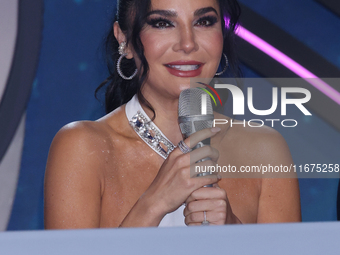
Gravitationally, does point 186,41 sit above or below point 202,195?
above

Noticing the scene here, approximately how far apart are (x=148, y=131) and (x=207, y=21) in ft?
1.45

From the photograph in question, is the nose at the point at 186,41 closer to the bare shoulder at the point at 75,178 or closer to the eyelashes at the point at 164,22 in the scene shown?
the eyelashes at the point at 164,22

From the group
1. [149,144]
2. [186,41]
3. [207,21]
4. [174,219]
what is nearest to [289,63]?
[207,21]

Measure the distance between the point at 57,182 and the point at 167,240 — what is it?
624mm

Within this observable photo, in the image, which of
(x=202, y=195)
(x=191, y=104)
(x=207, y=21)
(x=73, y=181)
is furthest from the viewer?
(x=207, y=21)

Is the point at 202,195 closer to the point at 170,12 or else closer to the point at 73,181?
the point at 73,181

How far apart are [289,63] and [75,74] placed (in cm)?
99

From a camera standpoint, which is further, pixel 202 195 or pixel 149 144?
pixel 149 144

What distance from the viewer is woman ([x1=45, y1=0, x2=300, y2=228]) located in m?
1.27

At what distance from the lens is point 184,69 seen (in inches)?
53.1

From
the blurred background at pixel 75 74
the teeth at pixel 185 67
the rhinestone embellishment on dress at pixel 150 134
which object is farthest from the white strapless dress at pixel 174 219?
the blurred background at pixel 75 74

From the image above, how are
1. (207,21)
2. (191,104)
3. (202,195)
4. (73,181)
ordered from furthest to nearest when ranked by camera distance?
(207,21) < (73,181) < (191,104) < (202,195)

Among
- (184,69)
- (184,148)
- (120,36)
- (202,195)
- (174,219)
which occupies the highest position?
(120,36)

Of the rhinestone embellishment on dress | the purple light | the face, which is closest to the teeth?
the face
